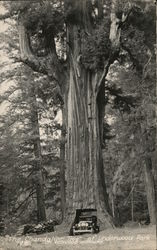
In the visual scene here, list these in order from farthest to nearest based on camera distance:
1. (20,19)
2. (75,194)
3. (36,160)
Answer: (36,160) → (20,19) → (75,194)

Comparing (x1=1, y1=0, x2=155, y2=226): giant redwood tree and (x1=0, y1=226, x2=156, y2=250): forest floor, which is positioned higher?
(x1=1, y1=0, x2=155, y2=226): giant redwood tree

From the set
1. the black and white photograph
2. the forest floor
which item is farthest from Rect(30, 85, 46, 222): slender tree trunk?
the forest floor

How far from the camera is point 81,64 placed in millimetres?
18266

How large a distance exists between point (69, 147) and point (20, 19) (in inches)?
212

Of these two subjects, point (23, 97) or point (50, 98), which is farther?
point (23, 97)

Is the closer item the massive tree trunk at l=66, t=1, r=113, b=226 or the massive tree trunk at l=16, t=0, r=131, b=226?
the massive tree trunk at l=66, t=1, r=113, b=226

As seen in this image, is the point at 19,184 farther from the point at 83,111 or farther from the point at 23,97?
the point at 83,111

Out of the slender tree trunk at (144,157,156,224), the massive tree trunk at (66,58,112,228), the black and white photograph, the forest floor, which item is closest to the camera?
the forest floor

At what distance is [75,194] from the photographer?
56.0 ft

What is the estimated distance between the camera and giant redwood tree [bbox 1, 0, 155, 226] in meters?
17.2

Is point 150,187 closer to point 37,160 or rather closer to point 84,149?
point 37,160

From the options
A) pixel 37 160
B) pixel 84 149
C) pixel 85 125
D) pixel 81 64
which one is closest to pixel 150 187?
pixel 37 160

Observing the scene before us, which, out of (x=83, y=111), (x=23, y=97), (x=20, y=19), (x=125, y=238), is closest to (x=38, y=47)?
(x=20, y=19)

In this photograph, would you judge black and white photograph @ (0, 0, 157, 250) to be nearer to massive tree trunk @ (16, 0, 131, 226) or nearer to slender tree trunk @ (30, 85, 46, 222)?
massive tree trunk @ (16, 0, 131, 226)
